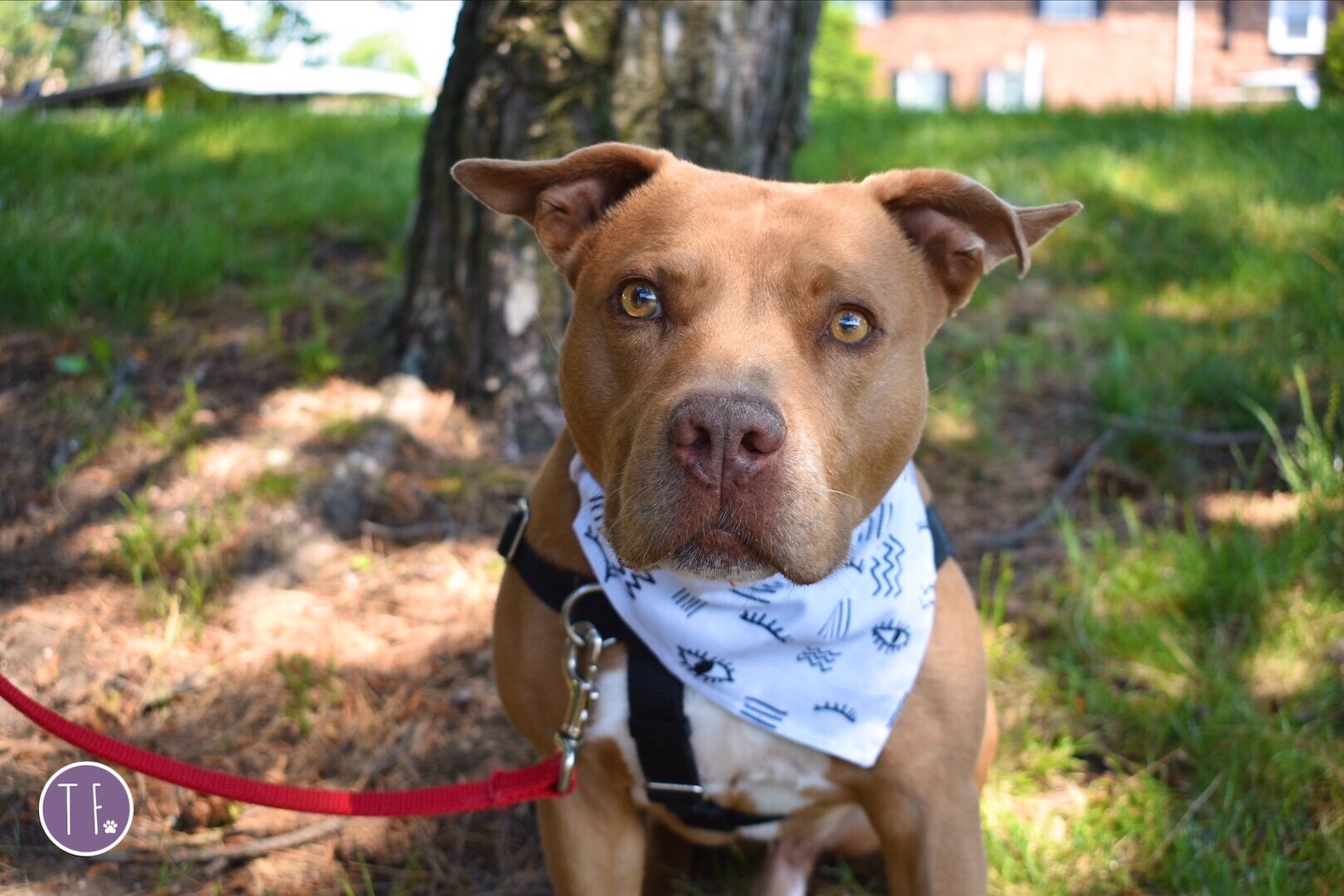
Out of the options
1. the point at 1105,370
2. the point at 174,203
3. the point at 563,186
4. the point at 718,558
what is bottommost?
the point at 1105,370

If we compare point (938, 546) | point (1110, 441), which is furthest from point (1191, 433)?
point (938, 546)

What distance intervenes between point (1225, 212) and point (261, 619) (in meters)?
5.10

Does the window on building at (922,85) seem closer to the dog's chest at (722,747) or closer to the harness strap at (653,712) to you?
the harness strap at (653,712)

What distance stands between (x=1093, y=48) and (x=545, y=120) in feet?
92.9

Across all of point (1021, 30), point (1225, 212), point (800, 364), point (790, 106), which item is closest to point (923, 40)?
point (1021, 30)

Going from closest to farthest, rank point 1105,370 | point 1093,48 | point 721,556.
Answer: point 721,556 < point 1105,370 < point 1093,48

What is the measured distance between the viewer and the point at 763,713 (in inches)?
93.7

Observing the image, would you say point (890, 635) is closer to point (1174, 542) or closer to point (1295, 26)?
point (1174, 542)

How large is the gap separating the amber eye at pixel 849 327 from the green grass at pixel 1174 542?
138 cm

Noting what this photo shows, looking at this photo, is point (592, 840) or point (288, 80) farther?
point (288, 80)

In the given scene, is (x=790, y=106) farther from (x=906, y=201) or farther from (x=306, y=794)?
(x=306, y=794)

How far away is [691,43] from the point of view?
3.93m

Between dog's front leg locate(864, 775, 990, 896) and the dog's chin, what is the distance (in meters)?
0.62

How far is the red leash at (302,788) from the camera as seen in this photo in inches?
86.5
